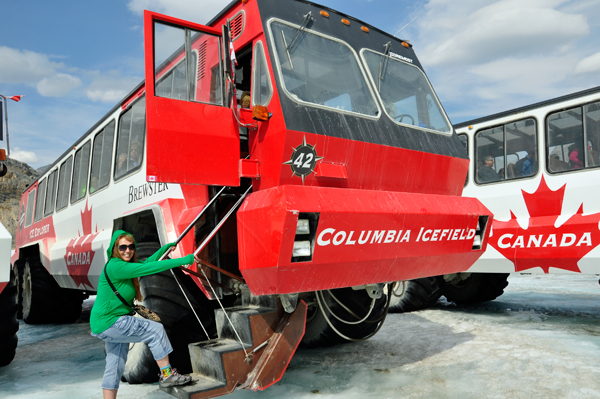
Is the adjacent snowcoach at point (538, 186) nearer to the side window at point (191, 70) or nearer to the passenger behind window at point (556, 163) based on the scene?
the passenger behind window at point (556, 163)

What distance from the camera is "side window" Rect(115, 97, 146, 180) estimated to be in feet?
15.8

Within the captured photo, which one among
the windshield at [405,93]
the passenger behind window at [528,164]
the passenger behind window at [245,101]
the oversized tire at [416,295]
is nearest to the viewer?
the passenger behind window at [245,101]

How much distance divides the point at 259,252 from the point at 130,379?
1857 millimetres

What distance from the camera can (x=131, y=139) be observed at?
5098mm

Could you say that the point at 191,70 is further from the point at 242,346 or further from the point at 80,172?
the point at 80,172

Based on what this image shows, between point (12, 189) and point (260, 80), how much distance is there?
4933cm

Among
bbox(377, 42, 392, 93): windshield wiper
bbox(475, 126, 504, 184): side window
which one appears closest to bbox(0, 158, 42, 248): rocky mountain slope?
bbox(475, 126, 504, 184): side window

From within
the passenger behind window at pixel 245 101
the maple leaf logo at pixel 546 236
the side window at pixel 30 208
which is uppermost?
the passenger behind window at pixel 245 101

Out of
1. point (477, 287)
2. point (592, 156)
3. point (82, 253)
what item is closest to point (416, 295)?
point (477, 287)

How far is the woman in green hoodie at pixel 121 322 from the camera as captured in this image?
3133mm

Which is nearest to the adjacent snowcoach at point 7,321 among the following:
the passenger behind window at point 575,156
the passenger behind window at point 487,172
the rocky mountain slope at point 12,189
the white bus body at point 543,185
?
the white bus body at point 543,185

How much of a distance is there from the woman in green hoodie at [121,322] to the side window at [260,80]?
1.22 metres

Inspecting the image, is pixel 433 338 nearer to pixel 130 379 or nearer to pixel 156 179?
pixel 130 379

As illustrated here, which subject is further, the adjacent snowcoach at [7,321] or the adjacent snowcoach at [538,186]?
the adjacent snowcoach at [538,186]
